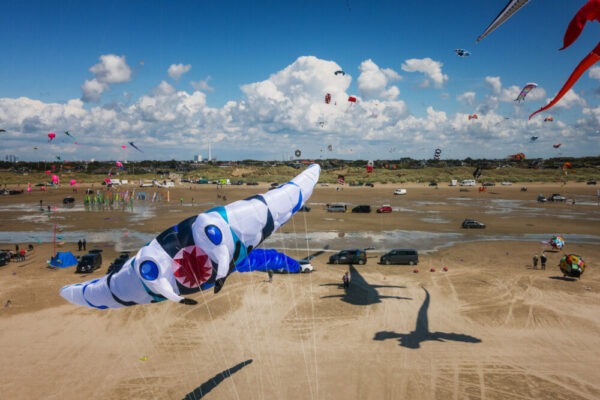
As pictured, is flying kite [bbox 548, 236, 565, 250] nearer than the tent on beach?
No

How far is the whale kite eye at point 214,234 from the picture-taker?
18.9ft

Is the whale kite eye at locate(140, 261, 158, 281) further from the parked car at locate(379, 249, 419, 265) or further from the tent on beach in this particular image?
the tent on beach

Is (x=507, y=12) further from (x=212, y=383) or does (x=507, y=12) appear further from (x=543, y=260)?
(x=543, y=260)

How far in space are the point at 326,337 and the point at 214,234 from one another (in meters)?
12.0

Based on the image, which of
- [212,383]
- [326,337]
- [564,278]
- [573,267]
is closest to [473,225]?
[564,278]

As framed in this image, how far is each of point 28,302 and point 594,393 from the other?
26.3 metres

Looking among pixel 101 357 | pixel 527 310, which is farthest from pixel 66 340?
pixel 527 310

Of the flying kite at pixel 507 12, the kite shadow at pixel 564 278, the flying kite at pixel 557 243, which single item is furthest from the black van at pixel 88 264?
the flying kite at pixel 557 243

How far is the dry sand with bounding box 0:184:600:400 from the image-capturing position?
1273 centimetres

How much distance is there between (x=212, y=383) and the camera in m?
12.9

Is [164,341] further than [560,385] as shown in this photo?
Yes

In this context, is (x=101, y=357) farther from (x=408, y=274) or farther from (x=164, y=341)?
(x=408, y=274)

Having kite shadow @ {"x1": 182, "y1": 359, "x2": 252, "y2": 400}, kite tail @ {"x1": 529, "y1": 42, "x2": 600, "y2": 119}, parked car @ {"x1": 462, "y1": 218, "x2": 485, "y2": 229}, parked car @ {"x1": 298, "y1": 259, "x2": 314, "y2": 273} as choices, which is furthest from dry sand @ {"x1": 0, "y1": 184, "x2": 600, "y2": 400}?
parked car @ {"x1": 462, "y1": 218, "x2": 485, "y2": 229}

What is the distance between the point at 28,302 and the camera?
2023 centimetres
